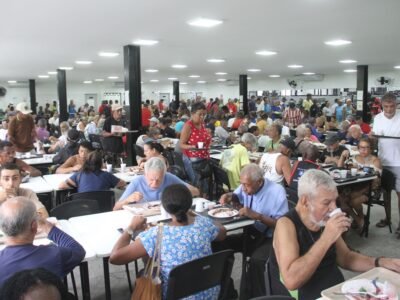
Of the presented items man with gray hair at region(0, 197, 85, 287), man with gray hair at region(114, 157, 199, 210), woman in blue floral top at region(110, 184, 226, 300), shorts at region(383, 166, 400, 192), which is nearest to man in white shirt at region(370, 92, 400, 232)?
shorts at region(383, 166, 400, 192)

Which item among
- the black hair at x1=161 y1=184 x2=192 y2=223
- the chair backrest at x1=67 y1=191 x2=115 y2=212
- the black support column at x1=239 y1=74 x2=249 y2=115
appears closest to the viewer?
the black hair at x1=161 y1=184 x2=192 y2=223

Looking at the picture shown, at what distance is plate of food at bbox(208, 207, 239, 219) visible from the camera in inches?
112

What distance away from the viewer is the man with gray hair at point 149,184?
3.24 m

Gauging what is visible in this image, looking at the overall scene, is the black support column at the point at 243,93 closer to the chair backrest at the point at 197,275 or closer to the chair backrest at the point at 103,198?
the chair backrest at the point at 103,198

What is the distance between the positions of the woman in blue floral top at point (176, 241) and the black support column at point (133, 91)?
5.39m

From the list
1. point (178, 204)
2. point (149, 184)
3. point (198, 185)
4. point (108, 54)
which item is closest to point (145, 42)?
point (108, 54)

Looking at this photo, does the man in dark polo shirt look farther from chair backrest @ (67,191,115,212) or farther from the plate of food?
the plate of food

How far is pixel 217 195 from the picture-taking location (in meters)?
5.76

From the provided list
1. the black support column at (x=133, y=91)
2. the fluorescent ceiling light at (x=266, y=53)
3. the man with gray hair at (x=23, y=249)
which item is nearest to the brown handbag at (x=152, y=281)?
the man with gray hair at (x=23, y=249)

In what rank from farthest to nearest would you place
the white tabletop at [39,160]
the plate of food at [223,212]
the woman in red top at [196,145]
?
the white tabletop at [39,160], the woman in red top at [196,145], the plate of food at [223,212]

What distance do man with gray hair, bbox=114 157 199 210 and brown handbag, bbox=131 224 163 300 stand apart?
1228mm

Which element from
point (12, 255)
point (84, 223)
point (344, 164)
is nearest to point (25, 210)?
point (12, 255)

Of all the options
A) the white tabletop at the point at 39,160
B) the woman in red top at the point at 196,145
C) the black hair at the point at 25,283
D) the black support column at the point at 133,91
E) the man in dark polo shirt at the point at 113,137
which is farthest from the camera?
the man in dark polo shirt at the point at 113,137

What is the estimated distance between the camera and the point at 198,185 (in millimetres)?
5594
